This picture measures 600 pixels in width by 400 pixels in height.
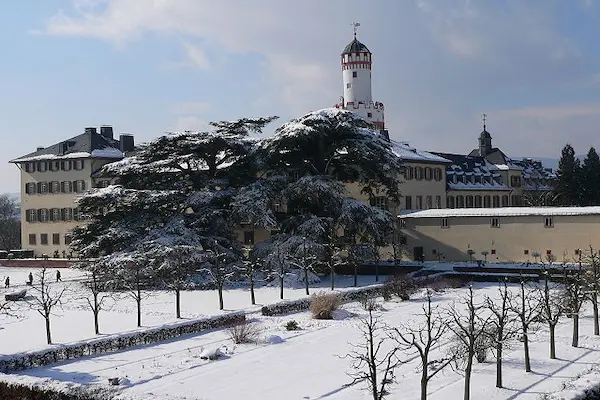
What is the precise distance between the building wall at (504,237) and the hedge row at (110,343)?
20.9 metres

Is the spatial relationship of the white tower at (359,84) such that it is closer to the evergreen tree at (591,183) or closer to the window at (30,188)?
the evergreen tree at (591,183)

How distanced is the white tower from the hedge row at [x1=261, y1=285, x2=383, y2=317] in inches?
1815

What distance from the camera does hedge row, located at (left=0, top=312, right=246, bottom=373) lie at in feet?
68.9

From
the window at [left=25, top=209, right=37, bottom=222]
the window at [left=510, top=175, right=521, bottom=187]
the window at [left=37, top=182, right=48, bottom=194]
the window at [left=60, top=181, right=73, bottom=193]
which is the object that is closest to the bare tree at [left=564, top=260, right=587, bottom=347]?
the window at [left=60, top=181, right=73, bottom=193]

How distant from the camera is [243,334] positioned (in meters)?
23.9

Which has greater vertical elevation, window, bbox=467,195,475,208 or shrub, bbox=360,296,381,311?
window, bbox=467,195,475,208

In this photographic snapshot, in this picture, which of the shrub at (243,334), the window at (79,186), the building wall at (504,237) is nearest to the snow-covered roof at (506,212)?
the building wall at (504,237)

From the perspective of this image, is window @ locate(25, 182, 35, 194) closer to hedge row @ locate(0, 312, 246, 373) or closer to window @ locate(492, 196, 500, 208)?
hedge row @ locate(0, 312, 246, 373)

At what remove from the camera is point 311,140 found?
42.5 meters

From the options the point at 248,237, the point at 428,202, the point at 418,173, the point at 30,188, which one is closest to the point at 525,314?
the point at 248,237

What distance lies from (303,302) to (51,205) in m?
36.2

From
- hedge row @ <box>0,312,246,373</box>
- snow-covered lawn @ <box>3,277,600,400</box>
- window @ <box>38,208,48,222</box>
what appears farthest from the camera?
window @ <box>38,208,48,222</box>

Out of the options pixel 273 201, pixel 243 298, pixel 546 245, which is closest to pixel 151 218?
pixel 273 201

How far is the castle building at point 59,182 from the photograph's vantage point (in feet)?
193
